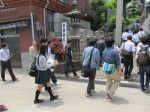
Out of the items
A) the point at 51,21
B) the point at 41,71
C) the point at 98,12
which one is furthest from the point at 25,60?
the point at 98,12

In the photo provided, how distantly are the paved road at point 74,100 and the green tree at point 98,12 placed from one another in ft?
49.8

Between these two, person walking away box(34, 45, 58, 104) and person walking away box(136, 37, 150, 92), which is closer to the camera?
person walking away box(34, 45, 58, 104)

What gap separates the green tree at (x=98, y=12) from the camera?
79.3 ft

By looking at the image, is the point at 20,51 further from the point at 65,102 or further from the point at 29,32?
the point at 65,102

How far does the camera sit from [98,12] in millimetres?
24828

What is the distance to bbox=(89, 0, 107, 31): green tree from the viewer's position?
24.2 m

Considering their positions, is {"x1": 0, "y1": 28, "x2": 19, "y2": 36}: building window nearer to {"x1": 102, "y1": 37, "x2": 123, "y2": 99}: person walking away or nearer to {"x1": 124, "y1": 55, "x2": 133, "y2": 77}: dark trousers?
{"x1": 124, "y1": 55, "x2": 133, "y2": 77}: dark trousers

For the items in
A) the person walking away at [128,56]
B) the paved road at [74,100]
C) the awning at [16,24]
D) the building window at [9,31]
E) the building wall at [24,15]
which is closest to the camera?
the paved road at [74,100]

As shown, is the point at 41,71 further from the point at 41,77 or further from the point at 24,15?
the point at 24,15

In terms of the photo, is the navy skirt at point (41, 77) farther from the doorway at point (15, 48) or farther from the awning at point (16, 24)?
the doorway at point (15, 48)

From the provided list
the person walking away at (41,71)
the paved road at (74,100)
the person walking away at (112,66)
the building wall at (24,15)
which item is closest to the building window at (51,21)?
the building wall at (24,15)

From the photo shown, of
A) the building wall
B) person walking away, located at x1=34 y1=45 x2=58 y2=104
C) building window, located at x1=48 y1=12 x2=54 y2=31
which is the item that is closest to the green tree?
building window, located at x1=48 y1=12 x2=54 y2=31

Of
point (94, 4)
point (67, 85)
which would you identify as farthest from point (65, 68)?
point (94, 4)

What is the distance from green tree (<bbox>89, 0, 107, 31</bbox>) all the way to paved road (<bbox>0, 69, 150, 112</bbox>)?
15.2m
